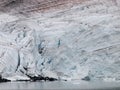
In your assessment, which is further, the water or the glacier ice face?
the glacier ice face

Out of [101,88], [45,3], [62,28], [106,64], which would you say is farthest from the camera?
[45,3]

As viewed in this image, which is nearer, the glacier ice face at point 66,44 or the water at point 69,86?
the water at point 69,86

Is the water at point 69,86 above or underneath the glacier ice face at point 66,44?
underneath

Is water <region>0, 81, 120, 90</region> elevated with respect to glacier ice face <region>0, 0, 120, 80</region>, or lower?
lower

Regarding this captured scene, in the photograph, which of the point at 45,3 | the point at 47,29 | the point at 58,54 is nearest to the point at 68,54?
the point at 58,54

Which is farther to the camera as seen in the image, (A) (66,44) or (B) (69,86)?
(A) (66,44)

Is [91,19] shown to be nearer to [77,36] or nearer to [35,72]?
[77,36]

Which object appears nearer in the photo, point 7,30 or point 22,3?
point 7,30

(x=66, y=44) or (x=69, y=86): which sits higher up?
(x=66, y=44)
